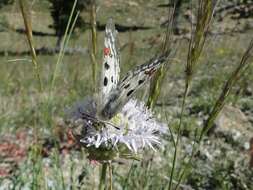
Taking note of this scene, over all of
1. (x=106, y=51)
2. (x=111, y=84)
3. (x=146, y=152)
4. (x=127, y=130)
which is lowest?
(x=146, y=152)

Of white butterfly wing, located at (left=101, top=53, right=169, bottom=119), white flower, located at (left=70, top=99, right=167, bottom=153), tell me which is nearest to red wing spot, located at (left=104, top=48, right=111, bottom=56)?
white butterfly wing, located at (left=101, top=53, right=169, bottom=119)

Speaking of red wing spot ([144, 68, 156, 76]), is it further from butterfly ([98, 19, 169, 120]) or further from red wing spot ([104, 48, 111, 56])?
red wing spot ([104, 48, 111, 56])

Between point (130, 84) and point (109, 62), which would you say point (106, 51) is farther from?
point (130, 84)

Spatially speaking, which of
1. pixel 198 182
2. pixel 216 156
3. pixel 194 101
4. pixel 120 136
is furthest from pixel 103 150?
pixel 194 101

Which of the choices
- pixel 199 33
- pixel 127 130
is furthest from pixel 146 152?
pixel 199 33

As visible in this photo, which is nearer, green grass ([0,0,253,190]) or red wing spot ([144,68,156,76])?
red wing spot ([144,68,156,76])

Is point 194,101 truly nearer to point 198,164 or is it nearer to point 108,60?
point 198,164

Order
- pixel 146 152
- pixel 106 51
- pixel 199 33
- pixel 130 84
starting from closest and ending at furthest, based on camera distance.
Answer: pixel 199 33 < pixel 130 84 < pixel 106 51 < pixel 146 152
